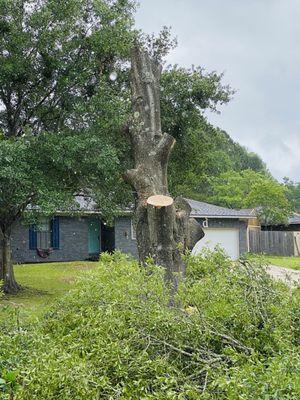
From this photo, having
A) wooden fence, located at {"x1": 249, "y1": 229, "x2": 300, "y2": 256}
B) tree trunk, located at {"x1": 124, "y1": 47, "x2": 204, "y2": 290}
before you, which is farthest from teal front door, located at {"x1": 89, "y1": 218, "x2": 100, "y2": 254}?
tree trunk, located at {"x1": 124, "y1": 47, "x2": 204, "y2": 290}

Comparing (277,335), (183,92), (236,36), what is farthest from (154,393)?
(183,92)

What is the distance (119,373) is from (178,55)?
11.0 meters

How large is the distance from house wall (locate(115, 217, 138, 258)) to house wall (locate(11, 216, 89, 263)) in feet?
4.27

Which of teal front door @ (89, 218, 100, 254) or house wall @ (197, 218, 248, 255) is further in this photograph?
house wall @ (197, 218, 248, 255)

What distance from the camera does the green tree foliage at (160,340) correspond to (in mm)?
2562

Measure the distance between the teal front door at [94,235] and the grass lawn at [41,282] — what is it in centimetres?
318

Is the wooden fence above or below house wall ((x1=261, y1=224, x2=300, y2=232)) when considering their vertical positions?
below

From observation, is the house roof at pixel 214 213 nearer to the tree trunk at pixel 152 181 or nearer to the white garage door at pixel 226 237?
the white garage door at pixel 226 237

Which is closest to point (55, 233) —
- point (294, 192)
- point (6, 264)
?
point (6, 264)

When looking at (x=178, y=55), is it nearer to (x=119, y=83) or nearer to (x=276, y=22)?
(x=119, y=83)

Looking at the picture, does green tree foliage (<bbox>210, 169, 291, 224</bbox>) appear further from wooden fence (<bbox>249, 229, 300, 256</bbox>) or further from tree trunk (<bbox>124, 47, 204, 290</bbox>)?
tree trunk (<bbox>124, 47, 204, 290</bbox>)

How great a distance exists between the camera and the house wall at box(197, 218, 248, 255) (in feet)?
74.9

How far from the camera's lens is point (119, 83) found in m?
11.9

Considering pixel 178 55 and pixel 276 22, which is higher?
pixel 178 55
